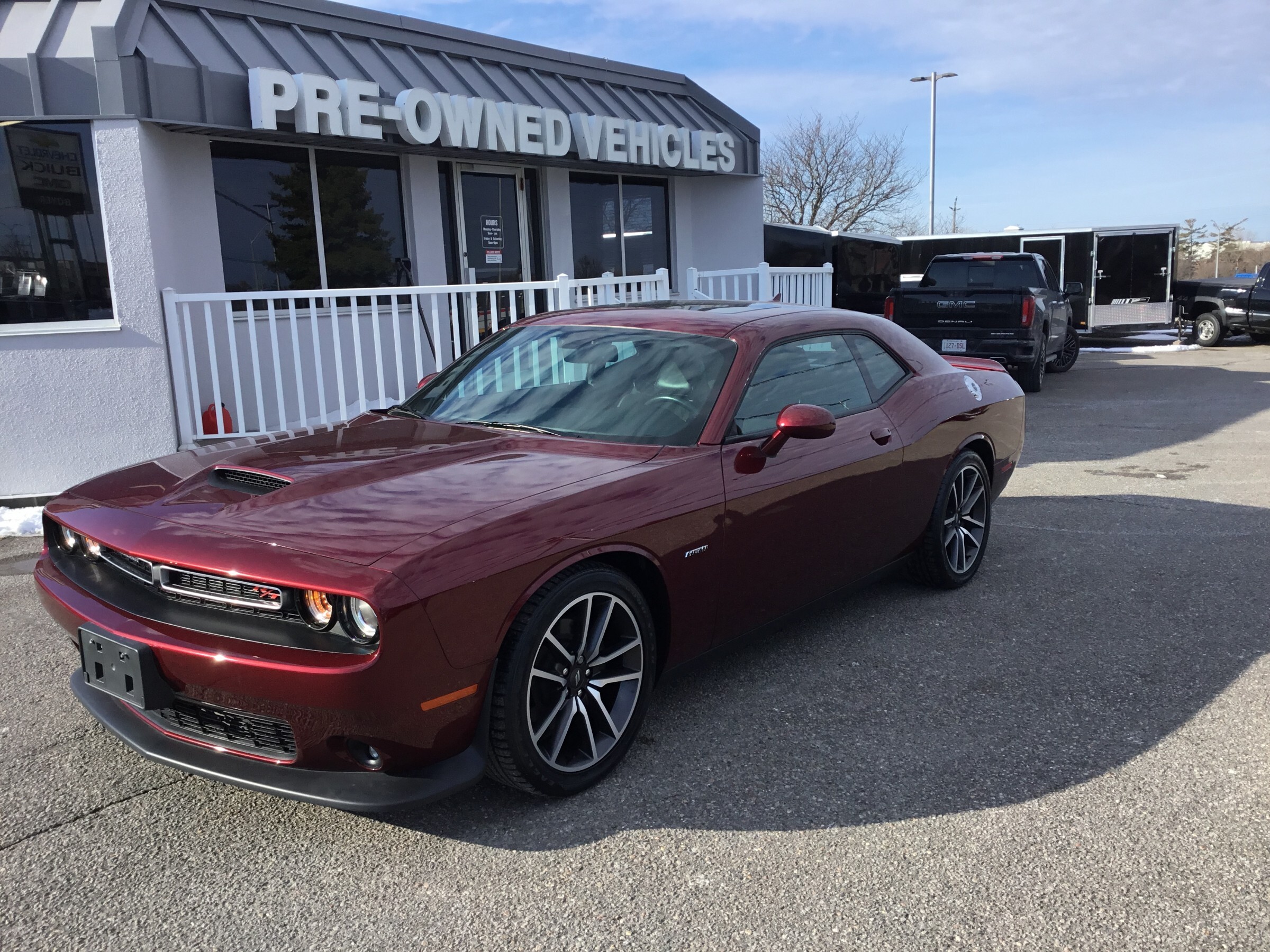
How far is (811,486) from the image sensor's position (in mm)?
4074

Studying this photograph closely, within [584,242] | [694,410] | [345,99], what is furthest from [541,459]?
[584,242]

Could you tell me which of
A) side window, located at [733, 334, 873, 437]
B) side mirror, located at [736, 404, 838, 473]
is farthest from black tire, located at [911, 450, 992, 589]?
side mirror, located at [736, 404, 838, 473]

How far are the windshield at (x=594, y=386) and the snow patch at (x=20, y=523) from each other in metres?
3.99

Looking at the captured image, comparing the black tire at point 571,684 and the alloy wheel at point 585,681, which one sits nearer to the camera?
the black tire at point 571,684

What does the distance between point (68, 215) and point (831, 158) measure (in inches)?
1473

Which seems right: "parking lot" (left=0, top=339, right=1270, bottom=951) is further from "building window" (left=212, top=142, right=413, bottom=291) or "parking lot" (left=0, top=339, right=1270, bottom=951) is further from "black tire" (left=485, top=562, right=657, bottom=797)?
"building window" (left=212, top=142, right=413, bottom=291)

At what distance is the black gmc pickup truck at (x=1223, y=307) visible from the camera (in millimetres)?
20719

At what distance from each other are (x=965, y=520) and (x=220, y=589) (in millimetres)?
3878

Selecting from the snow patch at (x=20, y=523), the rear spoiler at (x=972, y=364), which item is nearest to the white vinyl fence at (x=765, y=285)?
the rear spoiler at (x=972, y=364)

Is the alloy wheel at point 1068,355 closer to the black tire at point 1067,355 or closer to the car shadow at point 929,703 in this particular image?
the black tire at point 1067,355

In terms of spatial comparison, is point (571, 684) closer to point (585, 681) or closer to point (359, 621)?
point (585, 681)

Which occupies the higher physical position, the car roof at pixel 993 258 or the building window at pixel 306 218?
the building window at pixel 306 218

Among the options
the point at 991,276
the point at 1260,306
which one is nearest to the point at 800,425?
the point at 991,276

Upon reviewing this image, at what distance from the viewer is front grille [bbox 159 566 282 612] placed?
275 cm
